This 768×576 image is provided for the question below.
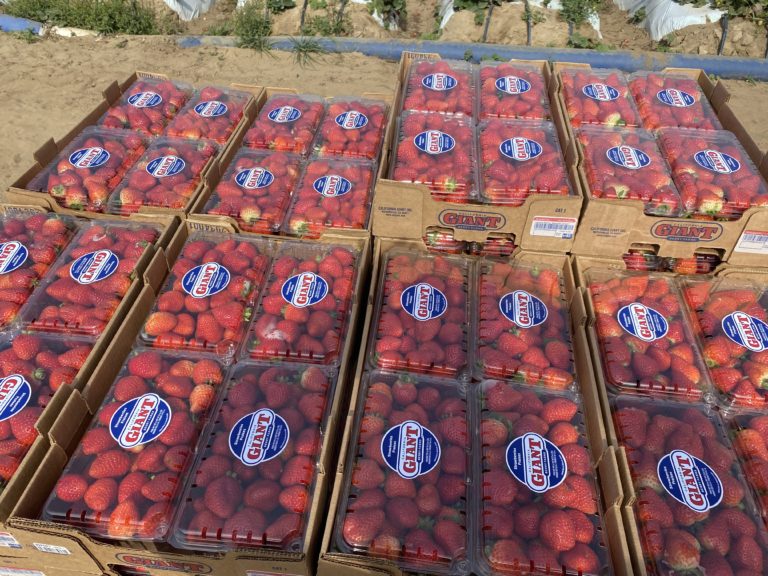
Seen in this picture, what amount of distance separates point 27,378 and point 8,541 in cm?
64

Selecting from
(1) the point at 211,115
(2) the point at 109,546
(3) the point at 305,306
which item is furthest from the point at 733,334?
(1) the point at 211,115

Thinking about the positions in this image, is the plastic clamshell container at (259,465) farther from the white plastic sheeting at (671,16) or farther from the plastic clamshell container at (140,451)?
the white plastic sheeting at (671,16)

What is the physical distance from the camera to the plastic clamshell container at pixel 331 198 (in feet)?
10.2

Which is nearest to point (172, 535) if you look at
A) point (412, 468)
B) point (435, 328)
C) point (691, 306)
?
point (412, 468)

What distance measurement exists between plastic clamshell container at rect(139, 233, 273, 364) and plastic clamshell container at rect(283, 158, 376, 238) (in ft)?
0.99

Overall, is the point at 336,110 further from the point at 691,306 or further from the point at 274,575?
the point at 274,575

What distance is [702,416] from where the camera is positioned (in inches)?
88.4

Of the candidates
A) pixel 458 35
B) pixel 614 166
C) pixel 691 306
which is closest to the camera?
pixel 691 306

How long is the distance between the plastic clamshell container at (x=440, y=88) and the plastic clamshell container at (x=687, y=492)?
2240mm

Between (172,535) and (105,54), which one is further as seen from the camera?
(105,54)

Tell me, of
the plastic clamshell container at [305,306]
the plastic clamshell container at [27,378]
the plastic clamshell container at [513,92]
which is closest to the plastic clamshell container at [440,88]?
the plastic clamshell container at [513,92]

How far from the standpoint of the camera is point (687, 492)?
1.99 metres

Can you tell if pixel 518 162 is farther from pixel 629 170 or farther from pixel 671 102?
pixel 671 102

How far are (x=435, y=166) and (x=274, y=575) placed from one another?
2.23 metres
